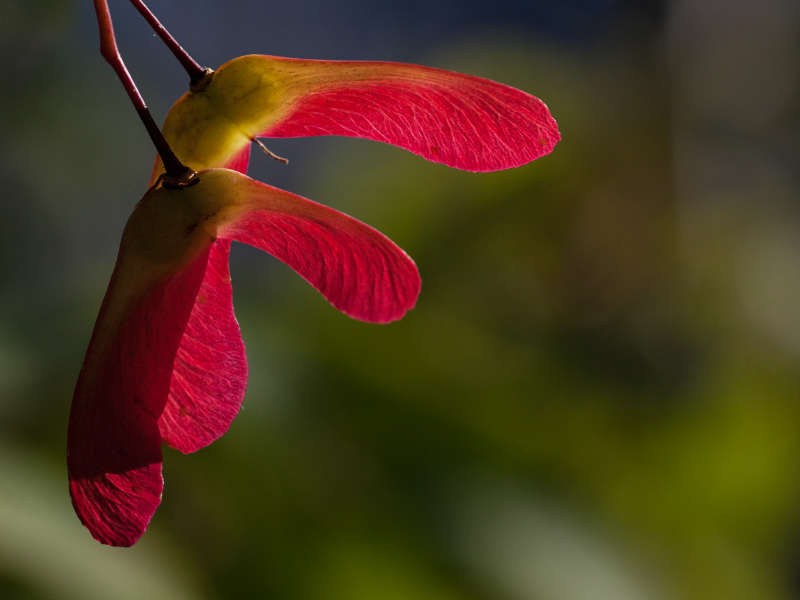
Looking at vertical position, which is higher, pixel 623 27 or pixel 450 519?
pixel 450 519

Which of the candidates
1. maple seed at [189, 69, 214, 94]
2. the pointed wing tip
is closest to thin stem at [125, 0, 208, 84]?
maple seed at [189, 69, 214, 94]

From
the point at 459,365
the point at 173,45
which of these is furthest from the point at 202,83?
the point at 459,365

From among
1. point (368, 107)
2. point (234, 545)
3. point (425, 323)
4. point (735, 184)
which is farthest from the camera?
point (735, 184)

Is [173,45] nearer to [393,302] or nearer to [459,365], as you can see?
[393,302]

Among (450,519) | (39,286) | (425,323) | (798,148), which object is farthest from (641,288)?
(39,286)

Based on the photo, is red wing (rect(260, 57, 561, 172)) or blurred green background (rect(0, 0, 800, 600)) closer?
red wing (rect(260, 57, 561, 172))

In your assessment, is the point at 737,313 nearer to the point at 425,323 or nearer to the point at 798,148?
the point at 425,323

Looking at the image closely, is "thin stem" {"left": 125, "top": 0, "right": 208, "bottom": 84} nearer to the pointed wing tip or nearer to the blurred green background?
the pointed wing tip
